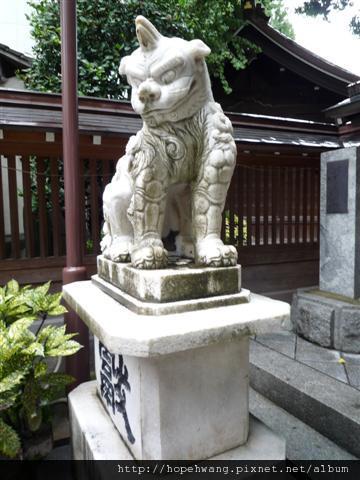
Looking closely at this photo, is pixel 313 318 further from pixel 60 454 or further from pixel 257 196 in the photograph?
pixel 60 454

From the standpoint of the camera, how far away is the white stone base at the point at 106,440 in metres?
1.85

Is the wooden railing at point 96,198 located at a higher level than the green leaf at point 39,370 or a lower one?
higher

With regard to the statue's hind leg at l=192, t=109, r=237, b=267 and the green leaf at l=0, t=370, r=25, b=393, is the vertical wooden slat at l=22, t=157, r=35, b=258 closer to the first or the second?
the green leaf at l=0, t=370, r=25, b=393

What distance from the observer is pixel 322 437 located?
2.65m

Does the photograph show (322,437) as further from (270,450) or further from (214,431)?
(214,431)

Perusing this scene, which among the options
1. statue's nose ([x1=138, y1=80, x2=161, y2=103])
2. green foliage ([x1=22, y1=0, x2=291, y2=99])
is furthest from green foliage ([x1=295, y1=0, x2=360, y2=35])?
statue's nose ([x1=138, y1=80, x2=161, y2=103])

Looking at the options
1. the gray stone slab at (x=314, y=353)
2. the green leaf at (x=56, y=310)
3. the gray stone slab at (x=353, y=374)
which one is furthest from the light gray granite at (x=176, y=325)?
the gray stone slab at (x=314, y=353)

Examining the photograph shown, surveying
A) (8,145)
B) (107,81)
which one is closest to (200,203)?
(8,145)

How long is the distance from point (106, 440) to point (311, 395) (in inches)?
69.6

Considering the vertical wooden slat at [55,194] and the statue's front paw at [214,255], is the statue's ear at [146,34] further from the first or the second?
the vertical wooden slat at [55,194]

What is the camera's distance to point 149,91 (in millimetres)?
1620

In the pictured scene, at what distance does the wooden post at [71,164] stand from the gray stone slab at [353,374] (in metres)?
2.52

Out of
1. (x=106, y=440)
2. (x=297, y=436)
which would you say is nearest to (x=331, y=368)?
(x=297, y=436)

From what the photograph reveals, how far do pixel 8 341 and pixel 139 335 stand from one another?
136cm
